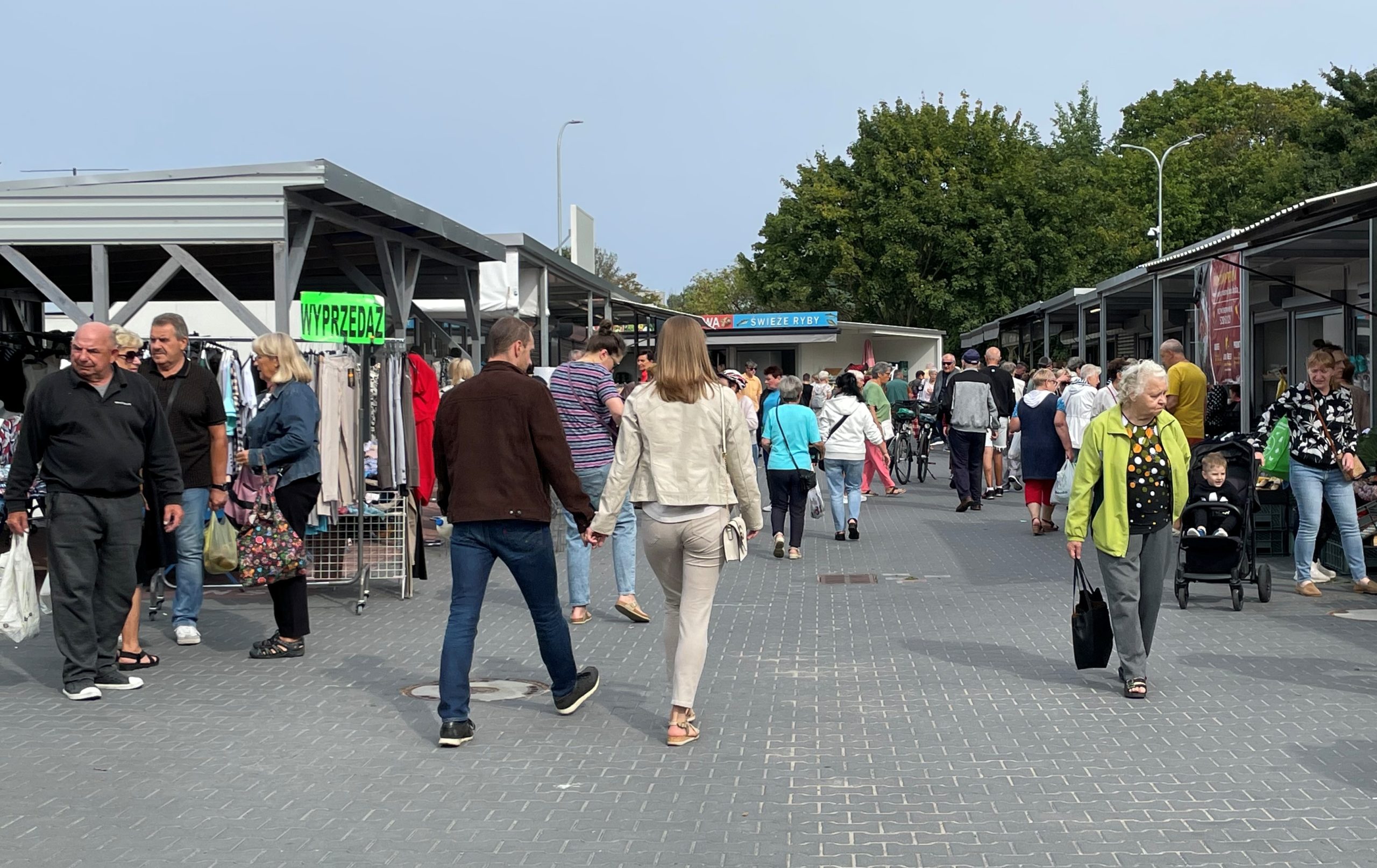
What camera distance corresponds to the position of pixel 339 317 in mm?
9898

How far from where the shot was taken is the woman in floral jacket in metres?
10.2

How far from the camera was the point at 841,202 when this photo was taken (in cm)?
5522

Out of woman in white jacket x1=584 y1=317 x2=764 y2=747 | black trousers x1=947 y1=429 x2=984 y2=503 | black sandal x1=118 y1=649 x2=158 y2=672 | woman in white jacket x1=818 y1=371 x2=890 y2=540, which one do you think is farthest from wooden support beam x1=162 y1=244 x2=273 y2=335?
black trousers x1=947 y1=429 x2=984 y2=503

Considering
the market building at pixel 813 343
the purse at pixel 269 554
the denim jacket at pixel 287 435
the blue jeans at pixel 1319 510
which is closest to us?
the purse at pixel 269 554

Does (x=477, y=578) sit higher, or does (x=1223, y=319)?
(x=1223, y=319)

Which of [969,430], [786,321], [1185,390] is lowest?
[969,430]

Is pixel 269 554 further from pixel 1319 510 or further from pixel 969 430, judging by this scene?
pixel 969 430

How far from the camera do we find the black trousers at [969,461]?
17.6 m

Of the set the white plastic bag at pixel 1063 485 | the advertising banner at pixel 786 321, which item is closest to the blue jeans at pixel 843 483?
the white plastic bag at pixel 1063 485

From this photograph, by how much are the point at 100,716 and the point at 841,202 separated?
165 feet

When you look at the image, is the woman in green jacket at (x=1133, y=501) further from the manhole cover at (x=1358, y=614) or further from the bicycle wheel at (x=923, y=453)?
the bicycle wheel at (x=923, y=453)

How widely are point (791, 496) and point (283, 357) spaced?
18.0 ft

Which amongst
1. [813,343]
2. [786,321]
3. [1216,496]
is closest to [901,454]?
[1216,496]

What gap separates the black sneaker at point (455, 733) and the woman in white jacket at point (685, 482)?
2.81ft
